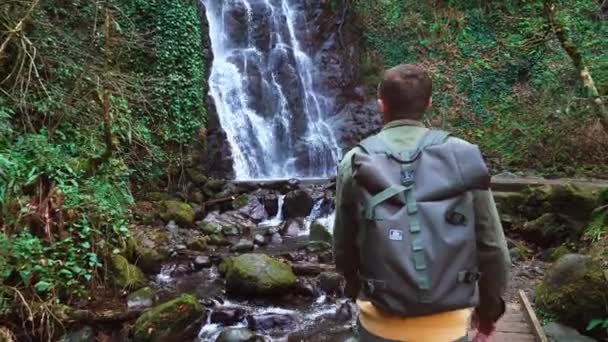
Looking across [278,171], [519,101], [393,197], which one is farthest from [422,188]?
[519,101]

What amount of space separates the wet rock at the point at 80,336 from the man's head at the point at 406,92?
4.20 meters

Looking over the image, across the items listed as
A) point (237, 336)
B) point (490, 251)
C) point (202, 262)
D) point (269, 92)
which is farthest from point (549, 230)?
point (269, 92)

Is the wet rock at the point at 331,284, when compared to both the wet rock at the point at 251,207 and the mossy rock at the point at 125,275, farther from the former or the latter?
the wet rock at the point at 251,207

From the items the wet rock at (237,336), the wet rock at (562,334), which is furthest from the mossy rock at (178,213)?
the wet rock at (562,334)

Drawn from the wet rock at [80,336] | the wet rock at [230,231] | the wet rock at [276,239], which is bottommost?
the wet rock at [276,239]

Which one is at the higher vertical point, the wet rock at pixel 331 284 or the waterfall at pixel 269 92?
the waterfall at pixel 269 92

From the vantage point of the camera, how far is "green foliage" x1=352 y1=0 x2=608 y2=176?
35.7 ft

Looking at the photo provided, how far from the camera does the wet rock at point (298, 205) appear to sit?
10.4 metres

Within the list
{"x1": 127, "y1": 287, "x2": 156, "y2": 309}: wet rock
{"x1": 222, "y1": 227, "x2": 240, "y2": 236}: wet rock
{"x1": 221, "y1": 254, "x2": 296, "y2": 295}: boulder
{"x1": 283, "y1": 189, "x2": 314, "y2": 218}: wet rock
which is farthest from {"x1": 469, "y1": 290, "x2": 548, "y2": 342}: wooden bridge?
{"x1": 283, "y1": 189, "x2": 314, "y2": 218}: wet rock

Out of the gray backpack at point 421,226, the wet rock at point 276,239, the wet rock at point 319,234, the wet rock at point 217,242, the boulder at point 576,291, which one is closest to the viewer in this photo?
the gray backpack at point 421,226

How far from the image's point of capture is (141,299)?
583cm

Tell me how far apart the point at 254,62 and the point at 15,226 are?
1061 cm

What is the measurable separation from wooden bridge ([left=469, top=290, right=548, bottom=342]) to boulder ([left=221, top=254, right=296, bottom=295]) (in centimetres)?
286

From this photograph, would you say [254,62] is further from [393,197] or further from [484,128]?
[393,197]
